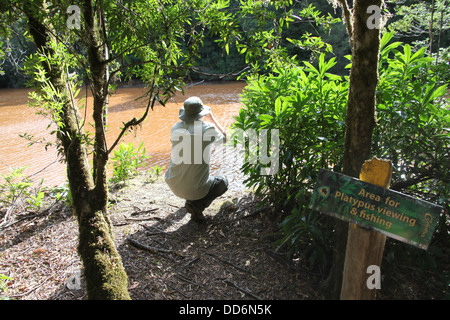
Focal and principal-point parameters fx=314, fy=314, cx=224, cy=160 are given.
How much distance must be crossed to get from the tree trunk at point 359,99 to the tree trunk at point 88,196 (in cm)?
155

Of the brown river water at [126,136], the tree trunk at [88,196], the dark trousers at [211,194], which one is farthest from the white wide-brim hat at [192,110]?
the tree trunk at [88,196]

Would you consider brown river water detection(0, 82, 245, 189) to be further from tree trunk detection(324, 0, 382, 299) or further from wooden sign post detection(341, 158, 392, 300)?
wooden sign post detection(341, 158, 392, 300)

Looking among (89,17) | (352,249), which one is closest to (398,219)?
(352,249)

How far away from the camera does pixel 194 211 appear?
3.23 meters

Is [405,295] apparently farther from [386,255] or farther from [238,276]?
[238,276]

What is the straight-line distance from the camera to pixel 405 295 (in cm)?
222

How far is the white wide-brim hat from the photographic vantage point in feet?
10.0

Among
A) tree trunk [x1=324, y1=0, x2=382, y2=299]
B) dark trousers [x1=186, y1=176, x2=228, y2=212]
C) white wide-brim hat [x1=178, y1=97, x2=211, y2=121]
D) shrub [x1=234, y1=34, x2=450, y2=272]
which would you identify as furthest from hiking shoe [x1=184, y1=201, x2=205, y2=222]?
tree trunk [x1=324, y1=0, x2=382, y2=299]

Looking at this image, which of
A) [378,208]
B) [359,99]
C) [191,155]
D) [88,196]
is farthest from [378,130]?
[88,196]

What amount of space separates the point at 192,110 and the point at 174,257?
1383 millimetres

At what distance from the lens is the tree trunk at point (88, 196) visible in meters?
2.21

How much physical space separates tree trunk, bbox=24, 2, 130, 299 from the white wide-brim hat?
97 cm

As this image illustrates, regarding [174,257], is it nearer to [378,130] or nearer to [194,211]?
[194,211]

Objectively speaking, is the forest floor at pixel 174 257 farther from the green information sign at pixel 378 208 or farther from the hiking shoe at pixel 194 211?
the green information sign at pixel 378 208
